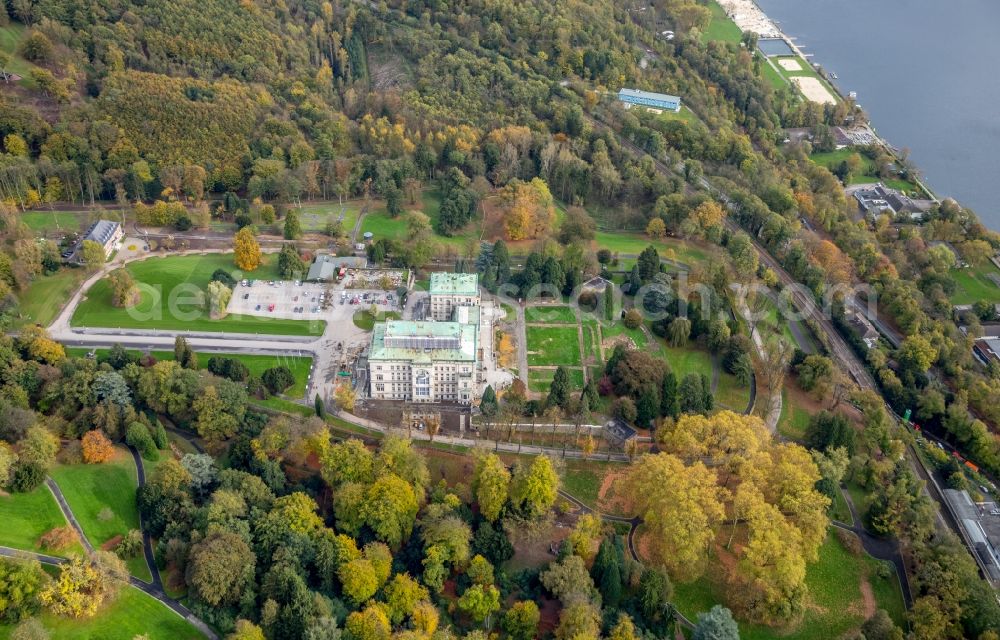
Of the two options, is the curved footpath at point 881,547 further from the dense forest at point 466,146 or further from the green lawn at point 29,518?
the green lawn at point 29,518

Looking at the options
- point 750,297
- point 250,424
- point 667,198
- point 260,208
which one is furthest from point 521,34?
point 250,424

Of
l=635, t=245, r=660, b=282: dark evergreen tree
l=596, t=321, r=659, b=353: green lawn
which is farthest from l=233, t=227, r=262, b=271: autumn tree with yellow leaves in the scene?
l=635, t=245, r=660, b=282: dark evergreen tree

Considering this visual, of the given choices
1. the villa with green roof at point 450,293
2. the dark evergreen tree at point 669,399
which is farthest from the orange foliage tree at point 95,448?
the dark evergreen tree at point 669,399

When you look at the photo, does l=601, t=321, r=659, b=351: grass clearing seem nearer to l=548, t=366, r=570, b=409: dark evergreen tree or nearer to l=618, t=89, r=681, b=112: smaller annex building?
l=548, t=366, r=570, b=409: dark evergreen tree

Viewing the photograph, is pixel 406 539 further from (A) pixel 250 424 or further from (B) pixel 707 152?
(B) pixel 707 152

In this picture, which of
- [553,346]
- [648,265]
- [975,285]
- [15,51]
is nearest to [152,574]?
[553,346]
